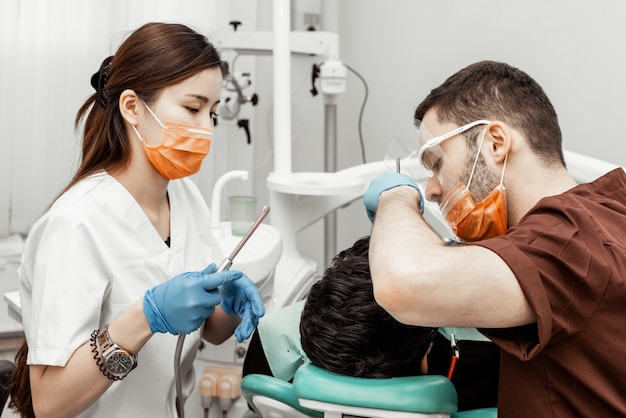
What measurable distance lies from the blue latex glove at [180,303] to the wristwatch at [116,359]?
2.5 inches

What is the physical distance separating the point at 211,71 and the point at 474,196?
564mm

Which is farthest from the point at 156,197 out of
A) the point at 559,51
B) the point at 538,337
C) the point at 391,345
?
the point at 559,51

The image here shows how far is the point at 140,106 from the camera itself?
139cm

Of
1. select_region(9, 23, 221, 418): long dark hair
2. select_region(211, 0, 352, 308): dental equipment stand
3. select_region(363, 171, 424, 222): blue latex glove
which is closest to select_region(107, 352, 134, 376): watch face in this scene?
select_region(9, 23, 221, 418): long dark hair

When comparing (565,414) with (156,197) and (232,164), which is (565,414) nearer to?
(156,197)

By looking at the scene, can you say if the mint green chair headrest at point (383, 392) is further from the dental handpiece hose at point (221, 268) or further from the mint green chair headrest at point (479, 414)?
the dental handpiece hose at point (221, 268)

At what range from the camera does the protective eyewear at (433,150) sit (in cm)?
124

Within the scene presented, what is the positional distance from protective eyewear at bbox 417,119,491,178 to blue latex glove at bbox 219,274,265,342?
0.40 m

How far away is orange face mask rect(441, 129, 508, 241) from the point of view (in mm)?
1216

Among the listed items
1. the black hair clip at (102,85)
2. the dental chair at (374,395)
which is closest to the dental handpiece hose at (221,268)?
the dental chair at (374,395)

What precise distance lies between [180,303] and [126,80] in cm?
46

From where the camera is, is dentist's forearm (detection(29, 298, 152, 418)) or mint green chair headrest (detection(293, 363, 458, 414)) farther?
dentist's forearm (detection(29, 298, 152, 418))

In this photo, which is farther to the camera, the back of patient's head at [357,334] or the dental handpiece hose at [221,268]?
the dental handpiece hose at [221,268]

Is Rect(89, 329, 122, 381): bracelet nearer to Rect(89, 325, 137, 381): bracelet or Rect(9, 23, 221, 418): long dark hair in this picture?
Rect(89, 325, 137, 381): bracelet
